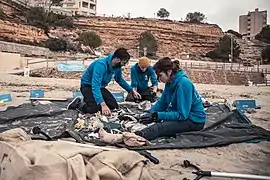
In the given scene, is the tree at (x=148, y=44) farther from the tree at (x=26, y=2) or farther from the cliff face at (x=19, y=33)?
the tree at (x=26, y=2)

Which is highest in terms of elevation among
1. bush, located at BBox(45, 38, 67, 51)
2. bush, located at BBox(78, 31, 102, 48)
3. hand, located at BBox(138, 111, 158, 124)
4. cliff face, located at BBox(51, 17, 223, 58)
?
cliff face, located at BBox(51, 17, 223, 58)

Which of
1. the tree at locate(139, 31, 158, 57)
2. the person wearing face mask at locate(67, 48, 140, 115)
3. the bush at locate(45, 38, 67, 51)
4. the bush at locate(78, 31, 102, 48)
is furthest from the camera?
the tree at locate(139, 31, 158, 57)

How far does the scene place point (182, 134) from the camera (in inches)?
144

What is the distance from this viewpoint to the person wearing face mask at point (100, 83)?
4406mm

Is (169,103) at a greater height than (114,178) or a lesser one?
greater

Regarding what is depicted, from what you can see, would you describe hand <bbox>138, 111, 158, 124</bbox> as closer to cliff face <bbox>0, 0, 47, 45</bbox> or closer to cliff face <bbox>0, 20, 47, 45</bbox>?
cliff face <bbox>0, 0, 47, 45</bbox>

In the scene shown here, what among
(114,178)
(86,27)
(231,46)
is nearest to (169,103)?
(114,178)

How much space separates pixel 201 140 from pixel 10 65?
16.8 meters

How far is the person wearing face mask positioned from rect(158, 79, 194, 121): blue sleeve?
3.15 ft

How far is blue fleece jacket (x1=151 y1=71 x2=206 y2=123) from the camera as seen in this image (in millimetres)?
3500

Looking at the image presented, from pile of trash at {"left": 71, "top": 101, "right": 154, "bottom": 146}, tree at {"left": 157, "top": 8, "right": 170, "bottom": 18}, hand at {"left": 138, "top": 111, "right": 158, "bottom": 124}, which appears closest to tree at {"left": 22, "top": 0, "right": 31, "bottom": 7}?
tree at {"left": 157, "top": 8, "right": 170, "bottom": 18}

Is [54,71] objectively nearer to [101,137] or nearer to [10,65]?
[10,65]

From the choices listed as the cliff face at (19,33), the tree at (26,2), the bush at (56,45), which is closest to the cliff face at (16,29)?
the cliff face at (19,33)

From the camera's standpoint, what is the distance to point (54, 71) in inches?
699
